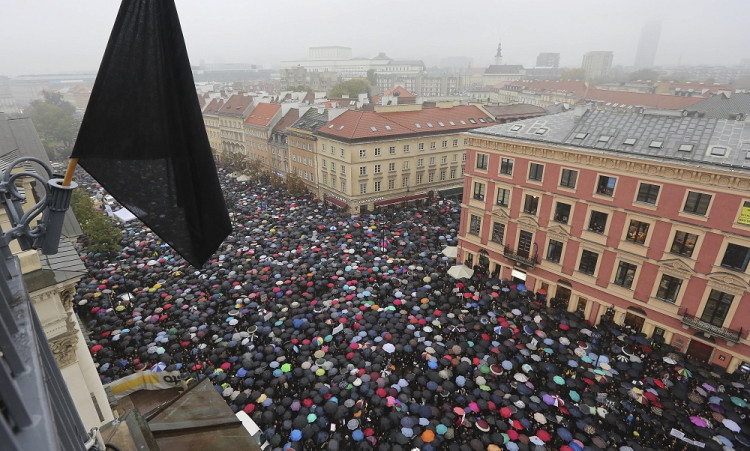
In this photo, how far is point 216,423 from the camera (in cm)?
771

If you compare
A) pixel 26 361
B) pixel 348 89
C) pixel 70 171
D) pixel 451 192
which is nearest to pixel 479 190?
pixel 451 192

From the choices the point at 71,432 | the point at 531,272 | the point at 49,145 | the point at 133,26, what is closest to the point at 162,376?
the point at 71,432

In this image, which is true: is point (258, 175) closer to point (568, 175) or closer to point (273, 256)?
point (273, 256)

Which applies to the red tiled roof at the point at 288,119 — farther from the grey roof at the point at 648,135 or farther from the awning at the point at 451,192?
the grey roof at the point at 648,135

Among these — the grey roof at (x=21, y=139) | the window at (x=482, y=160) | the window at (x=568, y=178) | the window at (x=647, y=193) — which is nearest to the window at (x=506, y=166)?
the window at (x=482, y=160)

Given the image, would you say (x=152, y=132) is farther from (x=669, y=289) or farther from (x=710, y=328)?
(x=710, y=328)

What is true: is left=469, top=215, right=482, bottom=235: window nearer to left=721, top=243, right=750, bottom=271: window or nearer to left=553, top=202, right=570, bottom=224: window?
left=553, top=202, right=570, bottom=224: window

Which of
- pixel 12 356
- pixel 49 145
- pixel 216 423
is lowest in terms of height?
pixel 49 145

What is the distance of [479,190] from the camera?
37.6 meters

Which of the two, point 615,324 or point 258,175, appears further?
point 258,175

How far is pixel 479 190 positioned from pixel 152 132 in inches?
1396

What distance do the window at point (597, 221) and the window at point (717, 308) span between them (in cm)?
Answer: 763

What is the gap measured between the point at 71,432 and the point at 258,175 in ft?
227

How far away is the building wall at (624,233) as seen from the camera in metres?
24.6
